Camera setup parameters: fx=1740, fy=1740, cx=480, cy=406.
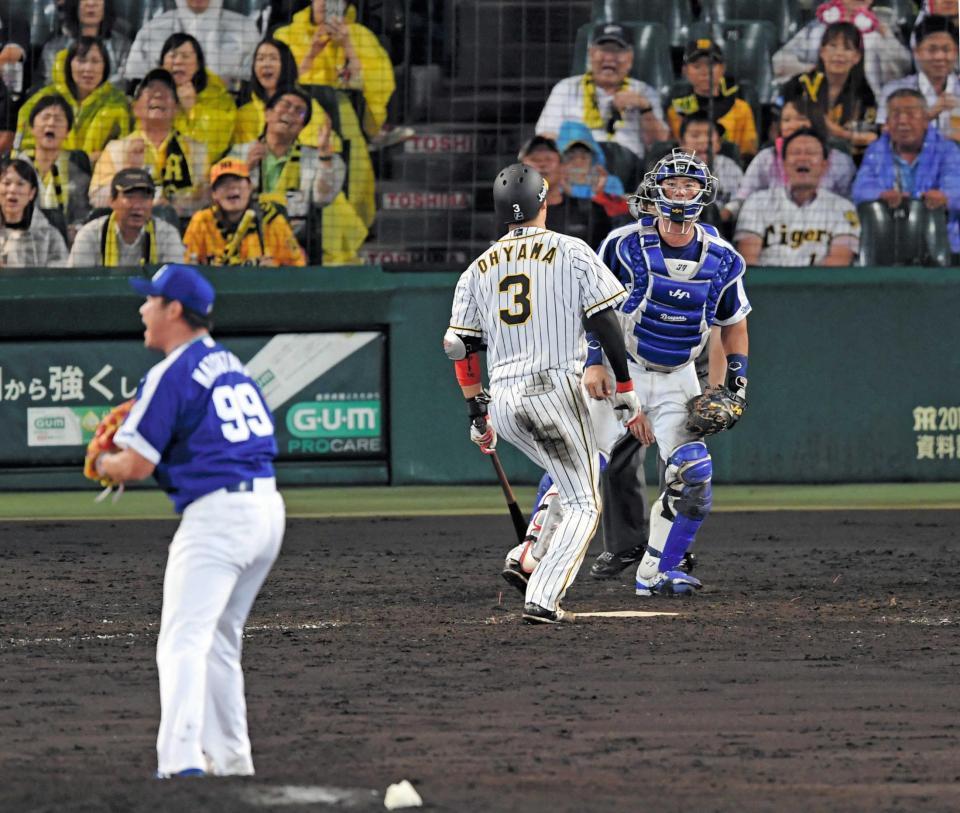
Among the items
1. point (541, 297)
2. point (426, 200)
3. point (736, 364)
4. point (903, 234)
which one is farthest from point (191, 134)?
point (541, 297)

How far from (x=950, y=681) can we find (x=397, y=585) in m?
3.84

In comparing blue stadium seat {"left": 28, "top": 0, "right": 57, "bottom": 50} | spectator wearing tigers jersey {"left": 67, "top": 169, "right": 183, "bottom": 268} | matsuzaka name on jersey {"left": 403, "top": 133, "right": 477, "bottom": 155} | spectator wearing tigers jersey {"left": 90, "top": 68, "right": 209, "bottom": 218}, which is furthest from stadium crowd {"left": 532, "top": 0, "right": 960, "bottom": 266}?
blue stadium seat {"left": 28, "top": 0, "right": 57, "bottom": 50}

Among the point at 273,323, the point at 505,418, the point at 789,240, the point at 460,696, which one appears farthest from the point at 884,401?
the point at 460,696

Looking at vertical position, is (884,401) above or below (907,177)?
below

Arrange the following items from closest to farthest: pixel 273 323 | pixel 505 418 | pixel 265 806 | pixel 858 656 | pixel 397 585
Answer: pixel 265 806, pixel 858 656, pixel 505 418, pixel 397 585, pixel 273 323

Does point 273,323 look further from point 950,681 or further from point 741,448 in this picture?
point 950,681

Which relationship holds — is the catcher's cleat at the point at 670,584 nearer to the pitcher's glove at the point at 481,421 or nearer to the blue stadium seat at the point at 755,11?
the pitcher's glove at the point at 481,421

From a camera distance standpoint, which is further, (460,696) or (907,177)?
(907,177)

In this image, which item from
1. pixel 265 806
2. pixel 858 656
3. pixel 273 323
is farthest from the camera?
pixel 273 323

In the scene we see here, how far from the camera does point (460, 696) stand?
670 cm

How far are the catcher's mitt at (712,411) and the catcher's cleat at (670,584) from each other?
78 cm

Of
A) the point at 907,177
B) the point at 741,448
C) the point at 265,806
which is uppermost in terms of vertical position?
the point at 907,177

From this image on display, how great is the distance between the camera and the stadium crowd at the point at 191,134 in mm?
14547

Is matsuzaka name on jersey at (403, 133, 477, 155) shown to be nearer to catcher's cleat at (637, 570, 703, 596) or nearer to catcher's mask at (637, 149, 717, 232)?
catcher's mask at (637, 149, 717, 232)
